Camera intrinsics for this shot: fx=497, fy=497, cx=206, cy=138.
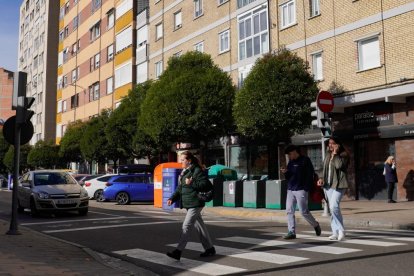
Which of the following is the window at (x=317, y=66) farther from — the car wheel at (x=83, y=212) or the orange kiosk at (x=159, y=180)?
the car wheel at (x=83, y=212)

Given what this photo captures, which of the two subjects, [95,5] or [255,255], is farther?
[95,5]

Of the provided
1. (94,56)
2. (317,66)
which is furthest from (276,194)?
(94,56)

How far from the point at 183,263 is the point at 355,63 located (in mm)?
15336

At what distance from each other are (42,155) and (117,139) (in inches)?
817

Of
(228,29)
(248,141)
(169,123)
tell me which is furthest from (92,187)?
(228,29)

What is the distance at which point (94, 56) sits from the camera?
49594 millimetres

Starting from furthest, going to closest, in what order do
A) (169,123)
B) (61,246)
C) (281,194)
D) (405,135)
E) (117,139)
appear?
1. (117,139)
2. (169,123)
3. (405,135)
4. (281,194)
5. (61,246)

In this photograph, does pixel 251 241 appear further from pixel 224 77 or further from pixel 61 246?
pixel 224 77

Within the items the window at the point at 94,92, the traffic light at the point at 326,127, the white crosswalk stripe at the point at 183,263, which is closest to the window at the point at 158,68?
the window at the point at 94,92

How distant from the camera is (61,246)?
916 centimetres

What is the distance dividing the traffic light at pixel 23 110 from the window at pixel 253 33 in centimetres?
1659

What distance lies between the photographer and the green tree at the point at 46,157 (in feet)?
164

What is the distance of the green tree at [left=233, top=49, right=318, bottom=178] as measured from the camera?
62.2 ft

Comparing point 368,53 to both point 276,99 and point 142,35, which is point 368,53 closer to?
point 276,99
